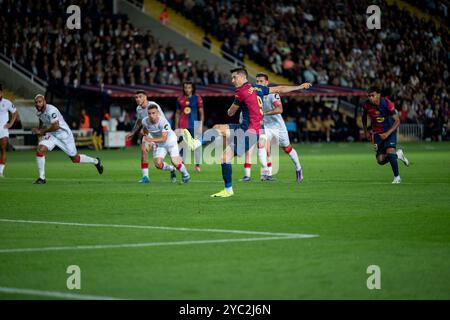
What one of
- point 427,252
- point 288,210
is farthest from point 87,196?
point 427,252

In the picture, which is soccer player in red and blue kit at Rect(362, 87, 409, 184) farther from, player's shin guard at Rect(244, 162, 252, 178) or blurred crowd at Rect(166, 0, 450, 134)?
blurred crowd at Rect(166, 0, 450, 134)

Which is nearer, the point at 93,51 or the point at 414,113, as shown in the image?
the point at 93,51

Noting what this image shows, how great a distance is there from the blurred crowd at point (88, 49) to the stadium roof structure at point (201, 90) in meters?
0.89

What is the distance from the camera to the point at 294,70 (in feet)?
174

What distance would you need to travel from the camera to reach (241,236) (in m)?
12.4

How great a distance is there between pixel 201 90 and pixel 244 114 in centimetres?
2846

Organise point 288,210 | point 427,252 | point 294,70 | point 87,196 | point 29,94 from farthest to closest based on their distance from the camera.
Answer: point 294,70, point 29,94, point 87,196, point 288,210, point 427,252

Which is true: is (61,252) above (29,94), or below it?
below

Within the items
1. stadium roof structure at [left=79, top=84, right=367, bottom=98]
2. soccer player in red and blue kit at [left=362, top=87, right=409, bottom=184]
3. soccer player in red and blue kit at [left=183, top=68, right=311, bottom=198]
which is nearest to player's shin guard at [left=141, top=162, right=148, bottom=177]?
soccer player in red and blue kit at [left=183, top=68, right=311, bottom=198]

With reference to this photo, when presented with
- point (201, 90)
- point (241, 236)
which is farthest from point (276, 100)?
point (201, 90)

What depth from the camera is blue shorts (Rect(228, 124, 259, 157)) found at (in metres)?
18.7
